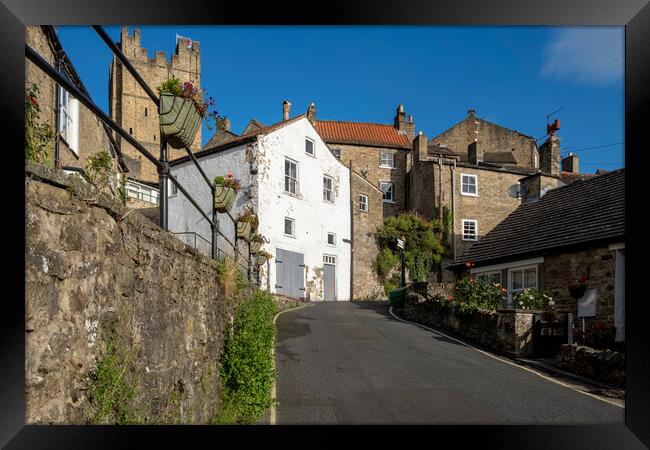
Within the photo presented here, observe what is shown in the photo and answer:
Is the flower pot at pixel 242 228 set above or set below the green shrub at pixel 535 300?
above

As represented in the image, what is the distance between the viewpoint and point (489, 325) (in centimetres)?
1167

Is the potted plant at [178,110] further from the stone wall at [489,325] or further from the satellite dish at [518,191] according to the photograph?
the satellite dish at [518,191]

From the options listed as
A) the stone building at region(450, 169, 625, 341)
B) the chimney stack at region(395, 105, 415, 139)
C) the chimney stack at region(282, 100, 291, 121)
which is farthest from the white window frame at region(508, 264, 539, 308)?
the chimney stack at region(395, 105, 415, 139)

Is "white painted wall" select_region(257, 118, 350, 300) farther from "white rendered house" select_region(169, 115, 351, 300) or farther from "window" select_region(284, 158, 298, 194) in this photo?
"window" select_region(284, 158, 298, 194)

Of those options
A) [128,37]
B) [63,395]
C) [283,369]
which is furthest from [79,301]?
[128,37]

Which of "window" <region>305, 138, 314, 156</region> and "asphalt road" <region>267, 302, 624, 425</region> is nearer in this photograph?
"asphalt road" <region>267, 302, 624, 425</region>

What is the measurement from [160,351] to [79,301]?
4.33ft

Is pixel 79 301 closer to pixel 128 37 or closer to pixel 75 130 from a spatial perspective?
pixel 75 130

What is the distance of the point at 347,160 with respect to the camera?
107ft

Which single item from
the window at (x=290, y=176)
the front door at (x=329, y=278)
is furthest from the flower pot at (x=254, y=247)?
the front door at (x=329, y=278)

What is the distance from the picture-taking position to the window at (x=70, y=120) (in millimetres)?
8625

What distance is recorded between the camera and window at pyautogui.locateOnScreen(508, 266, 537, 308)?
13.9 meters

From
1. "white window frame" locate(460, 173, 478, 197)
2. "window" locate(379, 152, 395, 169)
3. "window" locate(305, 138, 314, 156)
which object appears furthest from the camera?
"window" locate(379, 152, 395, 169)

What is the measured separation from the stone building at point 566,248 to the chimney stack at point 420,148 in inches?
544
